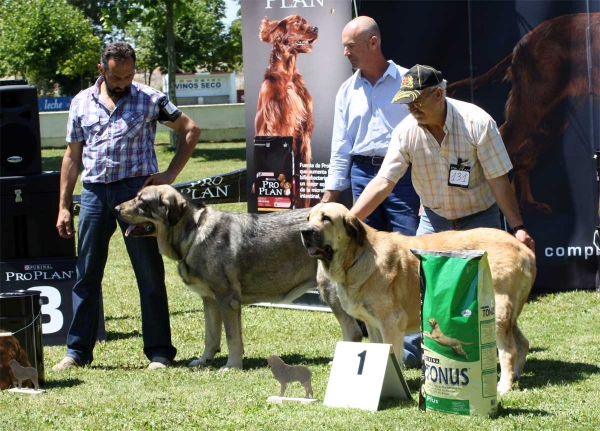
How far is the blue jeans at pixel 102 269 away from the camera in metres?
6.53

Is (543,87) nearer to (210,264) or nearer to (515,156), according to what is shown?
(515,156)

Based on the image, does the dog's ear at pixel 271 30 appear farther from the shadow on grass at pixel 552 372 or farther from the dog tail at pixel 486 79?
the shadow on grass at pixel 552 372

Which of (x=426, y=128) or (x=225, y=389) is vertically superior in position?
(x=426, y=128)

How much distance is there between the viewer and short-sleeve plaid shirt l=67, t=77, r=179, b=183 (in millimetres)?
6441

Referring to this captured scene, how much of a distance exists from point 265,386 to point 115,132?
2214 mm

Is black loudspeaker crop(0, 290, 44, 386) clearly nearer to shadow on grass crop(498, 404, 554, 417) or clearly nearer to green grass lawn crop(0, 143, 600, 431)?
green grass lawn crop(0, 143, 600, 431)

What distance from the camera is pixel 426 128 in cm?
552

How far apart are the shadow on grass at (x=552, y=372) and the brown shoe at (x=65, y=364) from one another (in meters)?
3.37

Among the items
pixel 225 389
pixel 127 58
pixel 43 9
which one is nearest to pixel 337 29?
pixel 127 58

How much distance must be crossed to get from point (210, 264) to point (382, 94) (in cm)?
183

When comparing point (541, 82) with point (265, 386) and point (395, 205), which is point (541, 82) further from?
point (265, 386)

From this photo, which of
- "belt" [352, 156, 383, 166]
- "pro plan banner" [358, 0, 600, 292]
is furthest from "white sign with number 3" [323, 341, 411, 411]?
"pro plan banner" [358, 0, 600, 292]

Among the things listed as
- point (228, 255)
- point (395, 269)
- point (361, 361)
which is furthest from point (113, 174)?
point (361, 361)

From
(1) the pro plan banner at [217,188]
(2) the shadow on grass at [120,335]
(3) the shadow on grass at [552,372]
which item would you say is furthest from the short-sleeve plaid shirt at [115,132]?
(1) the pro plan banner at [217,188]
